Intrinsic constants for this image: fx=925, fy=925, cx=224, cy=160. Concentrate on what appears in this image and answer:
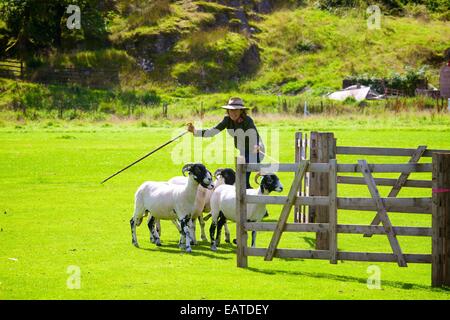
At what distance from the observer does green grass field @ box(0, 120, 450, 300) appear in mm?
13320

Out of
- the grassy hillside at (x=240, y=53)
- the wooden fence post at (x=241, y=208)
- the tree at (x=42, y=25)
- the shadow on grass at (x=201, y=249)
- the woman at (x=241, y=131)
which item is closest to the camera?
the wooden fence post at (x=241, y=208)

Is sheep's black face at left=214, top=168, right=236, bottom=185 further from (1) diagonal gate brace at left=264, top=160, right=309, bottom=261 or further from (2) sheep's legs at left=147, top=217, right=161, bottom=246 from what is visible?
(1) diagonal gate brace at left=264, top=160, right=309, bottom=261

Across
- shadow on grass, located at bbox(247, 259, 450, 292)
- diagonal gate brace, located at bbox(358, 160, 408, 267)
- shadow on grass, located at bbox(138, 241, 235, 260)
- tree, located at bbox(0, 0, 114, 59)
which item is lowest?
shadow on grass, located at bbox(138, 241, 235, 260)

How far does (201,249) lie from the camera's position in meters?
17.7

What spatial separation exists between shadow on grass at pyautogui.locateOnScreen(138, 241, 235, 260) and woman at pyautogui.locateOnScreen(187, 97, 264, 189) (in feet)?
4.90

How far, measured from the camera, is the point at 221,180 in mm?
18781

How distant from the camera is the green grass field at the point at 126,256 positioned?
43.7 ft

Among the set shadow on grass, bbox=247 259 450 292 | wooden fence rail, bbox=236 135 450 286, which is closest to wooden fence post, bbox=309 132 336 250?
wooden fence rail, bbox=236 135 450 286

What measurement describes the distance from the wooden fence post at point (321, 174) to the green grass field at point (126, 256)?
Answer: 674 millimetres

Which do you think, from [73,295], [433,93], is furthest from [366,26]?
[73,295]

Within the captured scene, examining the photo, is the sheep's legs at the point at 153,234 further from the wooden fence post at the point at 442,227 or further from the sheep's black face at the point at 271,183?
the wooden fence post at the point at 442,227

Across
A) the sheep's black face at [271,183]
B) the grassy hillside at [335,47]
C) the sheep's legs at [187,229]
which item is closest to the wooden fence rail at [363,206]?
the sheep's black face at [271,183]
